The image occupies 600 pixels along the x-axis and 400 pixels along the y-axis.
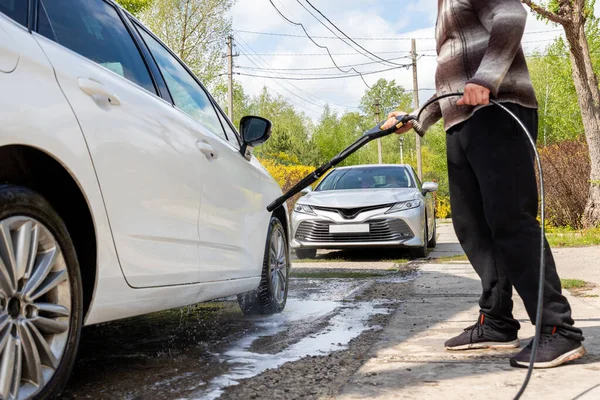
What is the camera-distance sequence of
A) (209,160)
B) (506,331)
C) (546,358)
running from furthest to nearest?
(209,160) < (506,331) < (546,358)

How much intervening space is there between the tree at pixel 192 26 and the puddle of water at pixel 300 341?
23649mm

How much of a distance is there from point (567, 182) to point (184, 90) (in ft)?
33.6

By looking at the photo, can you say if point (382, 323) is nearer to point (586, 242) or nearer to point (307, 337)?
point (307, 337)

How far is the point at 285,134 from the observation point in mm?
46281

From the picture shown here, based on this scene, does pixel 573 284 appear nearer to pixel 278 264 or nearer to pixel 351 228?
pixel 278 264

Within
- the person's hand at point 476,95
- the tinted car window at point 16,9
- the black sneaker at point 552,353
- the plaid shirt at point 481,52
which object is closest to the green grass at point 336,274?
the plaid shirt at point 481,52

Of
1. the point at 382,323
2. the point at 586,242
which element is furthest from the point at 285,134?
the point at 382,323

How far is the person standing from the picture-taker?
2508 millimetres

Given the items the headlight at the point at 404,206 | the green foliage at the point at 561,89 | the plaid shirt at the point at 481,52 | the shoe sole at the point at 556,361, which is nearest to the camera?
the shoe sole at the point at 556,361

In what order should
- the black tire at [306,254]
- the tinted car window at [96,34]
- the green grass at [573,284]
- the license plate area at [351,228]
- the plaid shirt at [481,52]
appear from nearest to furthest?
the tinted car window at [96,34], the plaid shirt at [481,52], the green grass at [573,284], the license plate area at [351,228], the black tire at [306,254]

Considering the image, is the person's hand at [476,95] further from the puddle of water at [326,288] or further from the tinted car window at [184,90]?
the puddle of water at [326,288]

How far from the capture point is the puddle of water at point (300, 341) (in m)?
2.46

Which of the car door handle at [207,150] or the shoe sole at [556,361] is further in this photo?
the car door handle at [207,150]

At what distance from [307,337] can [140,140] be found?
4.74 feet
